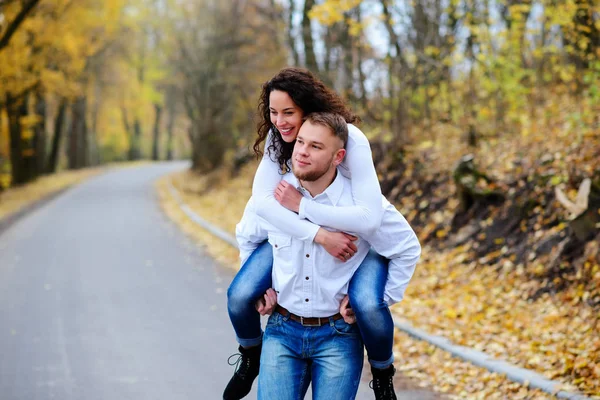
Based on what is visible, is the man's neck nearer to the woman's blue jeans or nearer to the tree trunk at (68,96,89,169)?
the woman's blue jeans

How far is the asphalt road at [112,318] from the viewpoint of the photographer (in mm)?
6043

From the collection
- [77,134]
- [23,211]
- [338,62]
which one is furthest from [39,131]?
[338,62]

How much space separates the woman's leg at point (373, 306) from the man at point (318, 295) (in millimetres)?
51

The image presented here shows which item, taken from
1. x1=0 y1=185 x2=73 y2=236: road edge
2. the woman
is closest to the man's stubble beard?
the woman

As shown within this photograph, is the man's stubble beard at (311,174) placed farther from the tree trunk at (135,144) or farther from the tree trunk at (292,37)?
the tree trunk at (135,144)

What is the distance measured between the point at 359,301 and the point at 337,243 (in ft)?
0.85

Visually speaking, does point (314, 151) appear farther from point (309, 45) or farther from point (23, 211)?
point (23, 211)

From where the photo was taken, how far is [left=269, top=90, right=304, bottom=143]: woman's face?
299 cm

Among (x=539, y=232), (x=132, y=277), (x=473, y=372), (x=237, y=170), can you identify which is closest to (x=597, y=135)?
(x=539, y=232)

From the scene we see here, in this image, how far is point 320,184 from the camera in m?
3.09

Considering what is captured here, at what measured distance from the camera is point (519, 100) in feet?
43.1

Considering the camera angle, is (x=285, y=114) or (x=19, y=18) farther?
(x=19, y=18)

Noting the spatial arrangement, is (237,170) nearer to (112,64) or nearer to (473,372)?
(112,64)

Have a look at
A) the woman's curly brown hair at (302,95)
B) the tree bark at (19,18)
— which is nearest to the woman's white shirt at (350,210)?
the woman's curly brown hair at (302,95)
